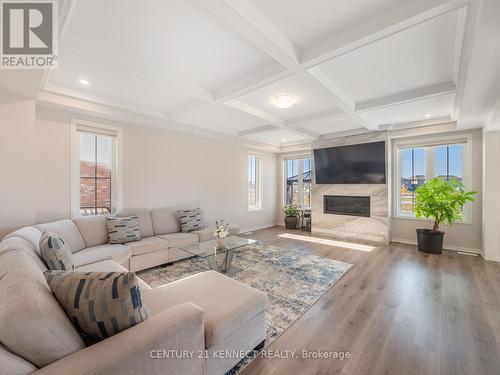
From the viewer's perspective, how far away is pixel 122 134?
399 cm

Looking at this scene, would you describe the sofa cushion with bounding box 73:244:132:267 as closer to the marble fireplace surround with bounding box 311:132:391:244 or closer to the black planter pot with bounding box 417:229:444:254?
the marble fireplace surround with bounding box 311:132:391:244

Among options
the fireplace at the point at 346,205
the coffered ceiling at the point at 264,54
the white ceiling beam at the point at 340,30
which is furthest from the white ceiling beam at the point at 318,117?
the fireplace at the point at 346,205

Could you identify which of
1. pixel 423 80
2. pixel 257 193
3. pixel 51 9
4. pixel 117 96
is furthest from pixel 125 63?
pixel 257 193

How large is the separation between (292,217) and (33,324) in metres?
6.36

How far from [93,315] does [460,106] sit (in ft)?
15.1

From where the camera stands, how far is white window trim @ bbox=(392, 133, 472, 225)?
14.4 ft

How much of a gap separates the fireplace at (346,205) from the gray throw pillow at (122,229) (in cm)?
462

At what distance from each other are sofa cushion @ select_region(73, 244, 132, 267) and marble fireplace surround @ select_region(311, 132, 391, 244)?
4.67 meters

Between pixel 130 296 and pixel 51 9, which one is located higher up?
pixel 51 9

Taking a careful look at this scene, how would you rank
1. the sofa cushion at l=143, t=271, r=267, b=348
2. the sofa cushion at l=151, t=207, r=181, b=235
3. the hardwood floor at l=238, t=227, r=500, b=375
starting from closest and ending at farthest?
the sofa cushion at l=143, t=271, r=267, b=348
the hardwood floor at l=238, t=227, r=500, b=375
the sofa cushion at l=151, t=207, r=181, b=235

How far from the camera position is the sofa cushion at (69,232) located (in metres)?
2.84

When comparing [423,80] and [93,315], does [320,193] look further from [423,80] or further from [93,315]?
[93,315]

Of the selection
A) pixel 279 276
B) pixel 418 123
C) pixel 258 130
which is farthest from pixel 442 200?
pixel 258 130

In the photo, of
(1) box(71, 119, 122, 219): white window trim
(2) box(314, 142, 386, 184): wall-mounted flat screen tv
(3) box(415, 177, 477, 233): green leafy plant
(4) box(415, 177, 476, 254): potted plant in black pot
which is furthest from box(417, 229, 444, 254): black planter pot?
(1) box(71, 119, 122, 219): white window trim
